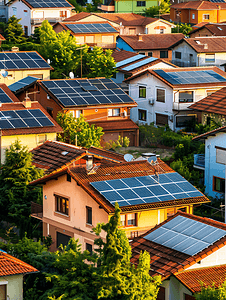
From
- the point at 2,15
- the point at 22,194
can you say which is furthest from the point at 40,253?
the point at 2,15

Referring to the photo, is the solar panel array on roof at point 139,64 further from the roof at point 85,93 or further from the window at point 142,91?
the roof at point 85,93

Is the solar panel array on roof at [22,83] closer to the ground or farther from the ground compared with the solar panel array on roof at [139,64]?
closer to the ground

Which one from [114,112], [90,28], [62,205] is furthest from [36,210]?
[90,28]

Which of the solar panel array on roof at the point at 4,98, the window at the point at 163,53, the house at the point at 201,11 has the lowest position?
the solar panel array on roof at the point at 4,98

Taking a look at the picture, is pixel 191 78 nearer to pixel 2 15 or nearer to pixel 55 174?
pixel 55 174

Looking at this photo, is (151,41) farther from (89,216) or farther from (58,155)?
(89,216)

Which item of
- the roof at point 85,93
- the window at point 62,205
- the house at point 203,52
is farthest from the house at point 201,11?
the window at point 62,205

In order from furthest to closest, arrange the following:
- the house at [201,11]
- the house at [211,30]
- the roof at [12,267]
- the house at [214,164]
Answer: the house at [201,11] → the house at [211,30] → the house at [214,164] → the roof at [12,267]
